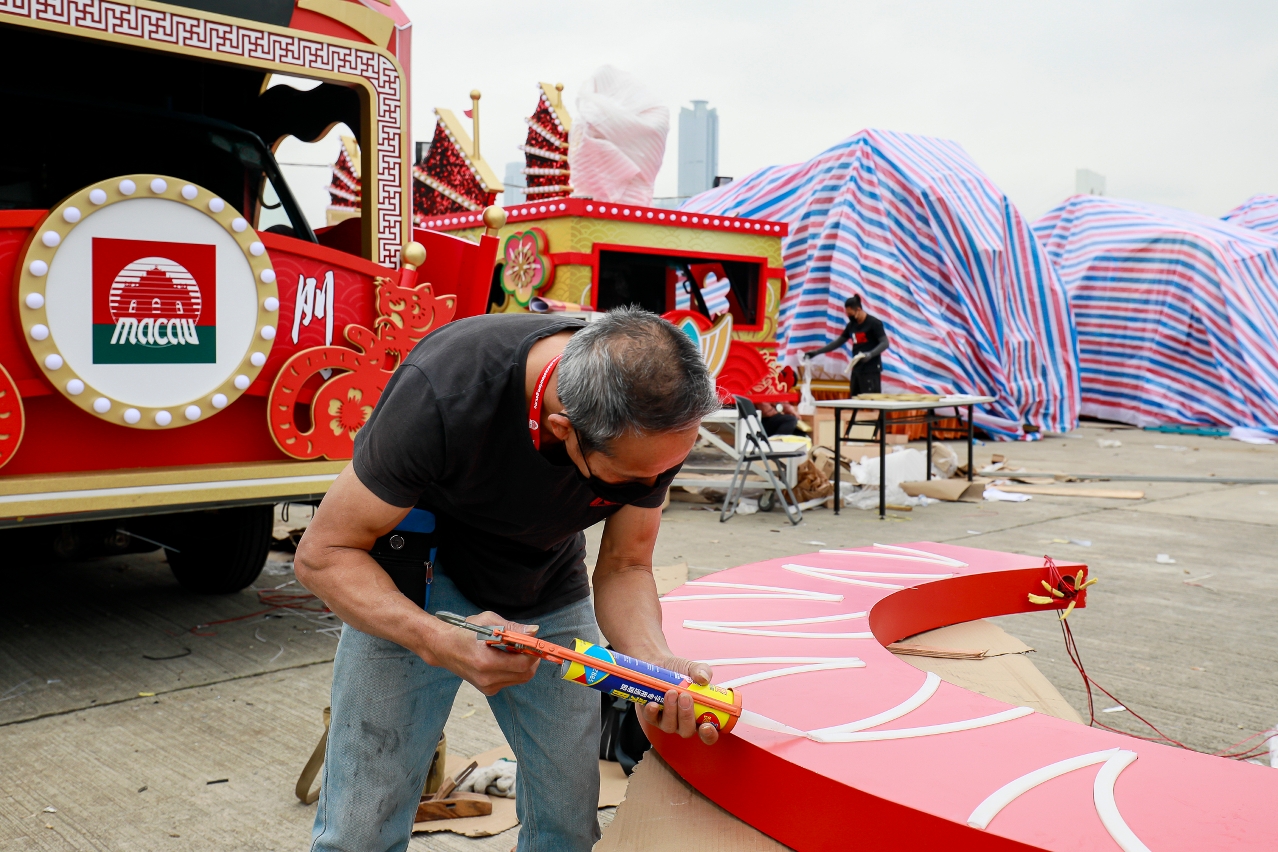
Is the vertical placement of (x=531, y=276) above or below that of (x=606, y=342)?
above

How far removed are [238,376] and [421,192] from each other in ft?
31.7

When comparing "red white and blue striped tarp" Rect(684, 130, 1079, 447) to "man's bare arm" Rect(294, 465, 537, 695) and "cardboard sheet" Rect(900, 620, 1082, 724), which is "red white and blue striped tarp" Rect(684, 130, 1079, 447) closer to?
"cardboard sheet" Rect(900, 620, 1082, 724)

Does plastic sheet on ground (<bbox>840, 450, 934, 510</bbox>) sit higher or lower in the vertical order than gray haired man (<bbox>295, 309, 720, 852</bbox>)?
lower

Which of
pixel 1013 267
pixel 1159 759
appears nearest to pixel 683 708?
pixel 1159 759

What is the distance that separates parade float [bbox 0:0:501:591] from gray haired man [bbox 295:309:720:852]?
2.47m

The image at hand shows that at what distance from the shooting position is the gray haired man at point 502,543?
1.69 m

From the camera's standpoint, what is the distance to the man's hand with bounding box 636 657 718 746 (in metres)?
1.84

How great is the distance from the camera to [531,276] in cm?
1073

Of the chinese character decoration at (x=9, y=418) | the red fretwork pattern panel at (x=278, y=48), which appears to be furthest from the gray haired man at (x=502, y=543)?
the red fretwork pattern panel at (x=278, y=48)

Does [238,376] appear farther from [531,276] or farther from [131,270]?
[531,276]

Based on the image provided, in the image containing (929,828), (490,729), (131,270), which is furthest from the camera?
(131,270)

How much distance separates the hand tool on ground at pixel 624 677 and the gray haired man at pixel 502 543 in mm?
30

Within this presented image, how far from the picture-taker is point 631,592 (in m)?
2.22

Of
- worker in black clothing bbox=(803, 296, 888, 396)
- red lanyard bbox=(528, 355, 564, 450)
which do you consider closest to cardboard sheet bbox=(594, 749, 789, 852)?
red lanyard bbox=(528, 355, 564, 450)
